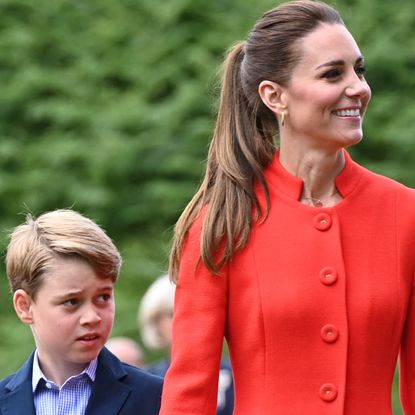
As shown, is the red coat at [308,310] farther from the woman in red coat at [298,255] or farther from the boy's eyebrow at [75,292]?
the boy's eyebrow at [75,292]

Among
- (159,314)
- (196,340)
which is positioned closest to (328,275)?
(196,340)

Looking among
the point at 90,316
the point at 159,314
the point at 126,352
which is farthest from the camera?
the point at 126,352

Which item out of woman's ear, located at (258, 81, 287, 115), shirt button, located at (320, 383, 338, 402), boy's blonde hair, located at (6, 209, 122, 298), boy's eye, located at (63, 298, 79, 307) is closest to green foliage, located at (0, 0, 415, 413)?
boy's blonde hair, located at (6, 209, 122, 298)

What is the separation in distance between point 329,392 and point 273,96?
850mm

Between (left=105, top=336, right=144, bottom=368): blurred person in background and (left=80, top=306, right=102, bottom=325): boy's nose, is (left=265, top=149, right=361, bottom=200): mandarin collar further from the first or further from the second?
(left=105, top=336, right=144, bottom=368): blurred person in background

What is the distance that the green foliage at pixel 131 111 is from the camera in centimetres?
1028

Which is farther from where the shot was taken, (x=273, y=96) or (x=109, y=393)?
(x=109, y=393)

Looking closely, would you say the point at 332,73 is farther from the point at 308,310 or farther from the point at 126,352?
the point at 126,352

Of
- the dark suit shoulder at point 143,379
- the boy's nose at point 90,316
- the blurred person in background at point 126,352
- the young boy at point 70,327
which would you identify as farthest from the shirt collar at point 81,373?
the blurred person in background at point 126,352

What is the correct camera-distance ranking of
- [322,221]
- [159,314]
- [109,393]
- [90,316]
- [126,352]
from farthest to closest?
[126,352] < [159,314] < [109,393] < [90,316] < [322,221]

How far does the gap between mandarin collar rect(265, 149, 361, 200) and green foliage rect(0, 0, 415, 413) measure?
5.70 meters

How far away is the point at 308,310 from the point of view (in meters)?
3.84

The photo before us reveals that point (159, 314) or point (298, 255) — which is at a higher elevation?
point (298, 255)

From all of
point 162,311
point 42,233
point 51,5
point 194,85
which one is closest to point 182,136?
point 194,85
